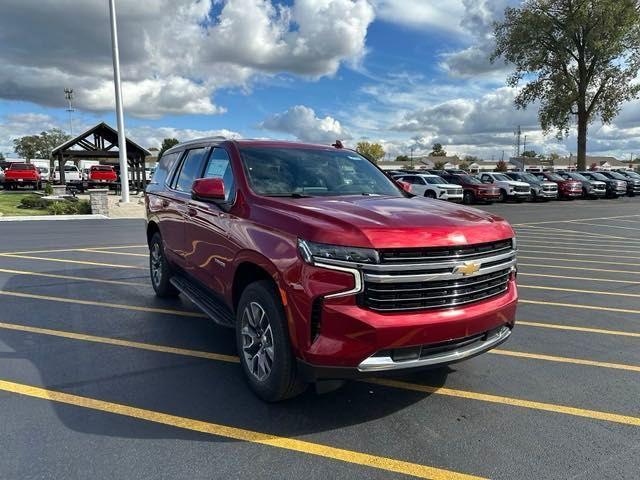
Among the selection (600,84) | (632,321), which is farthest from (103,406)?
(600,84)

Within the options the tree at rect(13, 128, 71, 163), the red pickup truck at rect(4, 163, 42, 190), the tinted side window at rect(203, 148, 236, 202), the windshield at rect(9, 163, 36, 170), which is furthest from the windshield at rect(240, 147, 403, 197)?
the tree at rect(13, 128, 71, 163)

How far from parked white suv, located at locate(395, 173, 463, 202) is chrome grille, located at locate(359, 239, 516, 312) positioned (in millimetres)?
22163

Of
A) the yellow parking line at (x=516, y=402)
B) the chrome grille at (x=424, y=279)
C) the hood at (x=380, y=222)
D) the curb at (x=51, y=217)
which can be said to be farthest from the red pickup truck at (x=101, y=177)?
the chrome grille at (x=424, y=279)

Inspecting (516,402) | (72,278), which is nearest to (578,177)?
(72,278)

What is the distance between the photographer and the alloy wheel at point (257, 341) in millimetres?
3408

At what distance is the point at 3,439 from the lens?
119 inches

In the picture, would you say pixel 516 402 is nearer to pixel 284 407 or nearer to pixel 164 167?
pixel 284 407

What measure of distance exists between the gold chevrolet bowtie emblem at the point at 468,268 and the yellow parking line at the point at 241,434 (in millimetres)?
1179

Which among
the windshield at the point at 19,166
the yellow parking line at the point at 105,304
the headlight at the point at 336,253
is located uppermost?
the windshield at the point at 19,166

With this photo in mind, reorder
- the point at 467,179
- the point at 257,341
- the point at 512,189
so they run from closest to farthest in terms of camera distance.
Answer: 1. the point at 257,341
2. the point at 467,179
3. the point at 512,189

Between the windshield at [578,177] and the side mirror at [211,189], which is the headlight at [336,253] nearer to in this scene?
the side mirror at [211,189]

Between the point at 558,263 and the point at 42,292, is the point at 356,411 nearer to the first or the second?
the point at 42,292

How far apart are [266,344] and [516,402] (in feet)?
6.18

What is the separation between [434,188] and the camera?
2561cm
